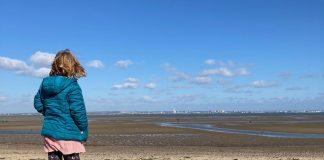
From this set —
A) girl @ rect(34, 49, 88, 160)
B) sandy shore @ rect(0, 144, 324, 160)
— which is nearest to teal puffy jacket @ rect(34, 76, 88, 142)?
girl @ rect(34, 49, 88, 160)

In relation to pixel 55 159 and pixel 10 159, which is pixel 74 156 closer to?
pixel 55 159

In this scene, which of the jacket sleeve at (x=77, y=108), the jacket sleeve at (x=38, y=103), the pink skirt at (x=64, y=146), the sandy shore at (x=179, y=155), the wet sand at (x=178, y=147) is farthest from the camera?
the wet sand at (x=178, y=147)

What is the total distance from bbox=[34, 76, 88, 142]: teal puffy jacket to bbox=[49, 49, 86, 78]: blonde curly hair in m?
0.06

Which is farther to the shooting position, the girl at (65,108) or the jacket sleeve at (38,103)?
the jacket sleeve at (38,103)

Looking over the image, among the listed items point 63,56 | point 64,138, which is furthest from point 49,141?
point 63,56

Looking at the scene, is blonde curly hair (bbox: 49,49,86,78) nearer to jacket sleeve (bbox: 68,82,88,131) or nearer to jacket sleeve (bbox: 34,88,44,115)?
jacket sleeve (bbox: 68,82,88,131)

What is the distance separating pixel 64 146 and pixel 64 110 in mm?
366

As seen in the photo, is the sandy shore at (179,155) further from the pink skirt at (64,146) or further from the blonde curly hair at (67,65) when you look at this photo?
the blonde curly hair at (67,65)

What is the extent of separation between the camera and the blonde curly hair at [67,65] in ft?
15.9

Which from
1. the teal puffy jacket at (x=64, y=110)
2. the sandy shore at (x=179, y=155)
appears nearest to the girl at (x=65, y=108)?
the teal puffy jacket at (x=64, y=110)

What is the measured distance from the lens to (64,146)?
4.90m

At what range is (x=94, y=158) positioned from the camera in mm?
23109

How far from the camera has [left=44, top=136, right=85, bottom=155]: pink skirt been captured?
490 cm

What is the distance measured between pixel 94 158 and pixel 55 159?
1844 cm
